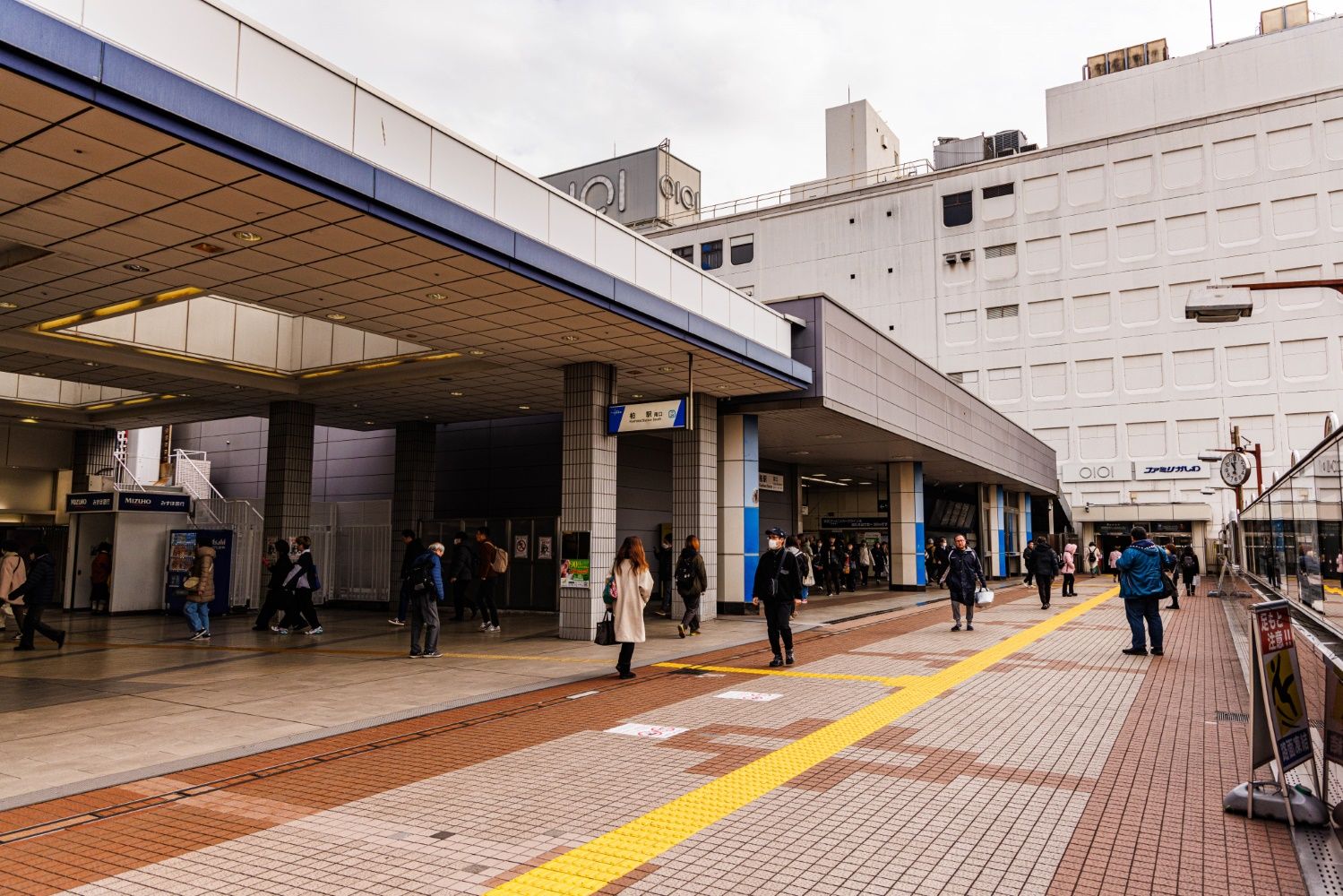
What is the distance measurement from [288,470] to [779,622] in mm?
12271

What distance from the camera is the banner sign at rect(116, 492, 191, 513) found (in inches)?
749

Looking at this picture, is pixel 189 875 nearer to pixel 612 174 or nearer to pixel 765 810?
pixel 765 810

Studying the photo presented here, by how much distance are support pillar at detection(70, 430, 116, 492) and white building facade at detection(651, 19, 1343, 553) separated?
4254cm

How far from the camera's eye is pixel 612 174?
4759 centimetres

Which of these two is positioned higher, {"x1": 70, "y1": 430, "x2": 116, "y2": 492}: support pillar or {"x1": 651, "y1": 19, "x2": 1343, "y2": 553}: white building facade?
{"x1": 651, "y1": 19, "x2": 1343, "y2": 553}: white building facade

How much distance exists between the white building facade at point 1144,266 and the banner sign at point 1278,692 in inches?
1745

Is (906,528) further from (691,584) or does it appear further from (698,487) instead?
(691,584)

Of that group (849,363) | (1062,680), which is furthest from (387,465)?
(1062,680)

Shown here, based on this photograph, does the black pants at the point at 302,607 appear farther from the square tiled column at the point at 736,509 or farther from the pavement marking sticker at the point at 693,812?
the pavement marking sticker at the point at 693,812

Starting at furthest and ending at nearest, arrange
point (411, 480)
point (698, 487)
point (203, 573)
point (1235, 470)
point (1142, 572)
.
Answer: point (1235, 470), point (411, 480), point (698, 487), point (203, 573), point (1142, 572)

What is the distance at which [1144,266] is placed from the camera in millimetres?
46312

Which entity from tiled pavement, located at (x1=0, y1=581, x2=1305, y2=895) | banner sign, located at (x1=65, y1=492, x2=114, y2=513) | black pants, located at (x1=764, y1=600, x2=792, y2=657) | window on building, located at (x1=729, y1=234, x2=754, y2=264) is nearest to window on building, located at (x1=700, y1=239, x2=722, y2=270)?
window on building, located at (x1=729, y1=234, x2=754, y2=264)

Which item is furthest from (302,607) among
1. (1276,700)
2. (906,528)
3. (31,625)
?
(906,528)

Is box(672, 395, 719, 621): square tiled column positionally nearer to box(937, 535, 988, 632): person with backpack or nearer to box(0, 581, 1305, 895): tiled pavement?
box(937, 535, 988, 632): person with backpack
